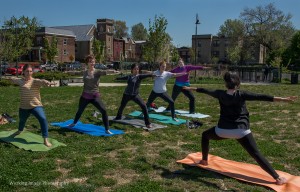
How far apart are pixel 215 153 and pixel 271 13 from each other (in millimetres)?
65106

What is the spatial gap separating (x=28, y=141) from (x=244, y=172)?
15.3 feet

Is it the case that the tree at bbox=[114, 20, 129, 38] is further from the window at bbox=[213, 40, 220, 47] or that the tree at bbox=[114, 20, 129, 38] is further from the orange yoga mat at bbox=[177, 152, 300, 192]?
the orange yoga mat at bbox=[177, 152, 300, 192]

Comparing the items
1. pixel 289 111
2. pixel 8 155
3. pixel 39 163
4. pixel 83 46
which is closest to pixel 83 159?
pixel 39 163

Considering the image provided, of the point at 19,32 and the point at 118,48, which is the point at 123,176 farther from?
the point at 118,48

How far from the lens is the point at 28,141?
25.4ft

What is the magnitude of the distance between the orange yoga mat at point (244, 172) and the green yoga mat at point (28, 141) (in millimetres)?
2873

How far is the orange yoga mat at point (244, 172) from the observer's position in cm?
543

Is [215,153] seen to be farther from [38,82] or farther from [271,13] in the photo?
[271,13]

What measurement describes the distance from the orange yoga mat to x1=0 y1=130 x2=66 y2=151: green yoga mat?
9.43 feet

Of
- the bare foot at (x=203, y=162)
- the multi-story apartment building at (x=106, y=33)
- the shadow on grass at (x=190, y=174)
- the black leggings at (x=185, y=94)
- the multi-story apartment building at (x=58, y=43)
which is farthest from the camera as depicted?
the multi-story apartment building at (x=106, y=33)

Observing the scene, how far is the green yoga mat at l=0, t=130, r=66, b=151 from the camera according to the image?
7293 millimetres

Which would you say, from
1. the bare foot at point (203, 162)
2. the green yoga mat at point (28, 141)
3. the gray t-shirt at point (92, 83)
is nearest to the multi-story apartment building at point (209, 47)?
the gray t-shirt at point (92, 83)

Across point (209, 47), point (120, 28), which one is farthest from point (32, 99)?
point (120, 28)

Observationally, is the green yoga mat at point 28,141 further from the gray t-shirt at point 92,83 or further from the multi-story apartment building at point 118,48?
the multi-story apartment building at point 118,48
